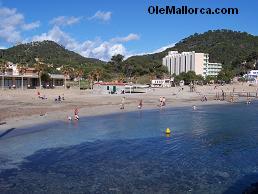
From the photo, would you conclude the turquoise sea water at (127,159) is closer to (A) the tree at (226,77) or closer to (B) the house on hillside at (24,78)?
(B) the house on hillside at (24,78)

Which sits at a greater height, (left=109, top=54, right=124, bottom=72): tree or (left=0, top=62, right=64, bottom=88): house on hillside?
(left=109, top=54, right=124, bottom=72): tree

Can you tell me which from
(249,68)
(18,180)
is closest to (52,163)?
(18,180)

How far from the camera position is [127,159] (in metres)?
22.0

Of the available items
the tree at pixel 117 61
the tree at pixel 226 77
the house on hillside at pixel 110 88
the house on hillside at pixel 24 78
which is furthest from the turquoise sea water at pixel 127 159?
the tree at pixel 117 61

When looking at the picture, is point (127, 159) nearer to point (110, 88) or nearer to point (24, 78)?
point (110, 88)

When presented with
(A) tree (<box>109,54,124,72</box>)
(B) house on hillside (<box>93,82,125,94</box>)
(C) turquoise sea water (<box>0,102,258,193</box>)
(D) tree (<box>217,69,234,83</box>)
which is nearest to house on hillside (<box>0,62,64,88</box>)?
(B) house on hillside (<box>93,82,125,94</box>)

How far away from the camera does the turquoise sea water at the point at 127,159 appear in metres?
16.7

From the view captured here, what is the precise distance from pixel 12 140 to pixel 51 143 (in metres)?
2.85

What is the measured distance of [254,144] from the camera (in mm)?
27156

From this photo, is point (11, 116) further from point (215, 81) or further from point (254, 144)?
point (215, 81)

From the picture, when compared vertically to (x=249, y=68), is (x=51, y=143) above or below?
below

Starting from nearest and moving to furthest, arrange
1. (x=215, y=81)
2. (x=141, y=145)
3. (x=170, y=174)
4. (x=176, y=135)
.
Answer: (x=170, y=174) → (x=141, y=145) → (x=176, y=135) → (x=215, y=81)

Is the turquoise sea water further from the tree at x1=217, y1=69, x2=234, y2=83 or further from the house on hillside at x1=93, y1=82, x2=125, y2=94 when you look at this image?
the tree at x1=217, y1=69, x2=234, y2=83

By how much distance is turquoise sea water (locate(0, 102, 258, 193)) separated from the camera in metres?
16.7
